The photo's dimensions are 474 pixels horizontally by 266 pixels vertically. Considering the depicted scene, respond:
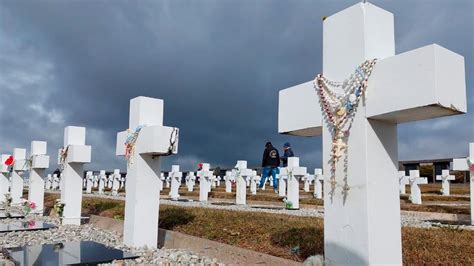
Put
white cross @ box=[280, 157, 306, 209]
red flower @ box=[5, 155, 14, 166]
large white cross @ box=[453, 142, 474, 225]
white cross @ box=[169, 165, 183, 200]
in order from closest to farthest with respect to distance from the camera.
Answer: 1. large white cross @ box=[453, 142, 474, 225]
2. white cross @ box=[280, 157, 306, 209]
3. red flower @ box=[5, 155, 14, 166]
4. white cross @ box=[169, 165, 183, 200]

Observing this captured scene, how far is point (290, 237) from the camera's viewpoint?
21.3 feet

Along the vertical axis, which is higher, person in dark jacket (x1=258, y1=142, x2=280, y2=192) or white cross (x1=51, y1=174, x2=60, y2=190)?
person in dark jacket (x1=258, y1=142, x2=280, y2=192)

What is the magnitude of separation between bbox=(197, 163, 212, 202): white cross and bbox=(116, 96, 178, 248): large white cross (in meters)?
11.7

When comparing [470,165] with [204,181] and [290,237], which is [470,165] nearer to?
[290,237]

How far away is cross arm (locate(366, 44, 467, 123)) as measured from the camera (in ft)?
10.4

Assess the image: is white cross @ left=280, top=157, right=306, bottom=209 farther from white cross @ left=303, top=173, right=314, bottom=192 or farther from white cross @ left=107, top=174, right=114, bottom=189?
white cross @ left=107, top=174, right=114, bottom=189

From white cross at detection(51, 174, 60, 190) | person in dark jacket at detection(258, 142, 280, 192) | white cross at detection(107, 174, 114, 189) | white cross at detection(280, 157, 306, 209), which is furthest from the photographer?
white cross at detection(51, 174, 60, 190)

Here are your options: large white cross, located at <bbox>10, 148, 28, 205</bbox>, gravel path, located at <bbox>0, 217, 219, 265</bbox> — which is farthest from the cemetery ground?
large white cross, located at <bbox>10, 148, 28, 205</bbox>

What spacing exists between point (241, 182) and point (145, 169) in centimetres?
1081

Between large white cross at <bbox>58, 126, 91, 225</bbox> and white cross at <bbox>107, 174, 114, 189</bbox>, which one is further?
white cross at <bbox>107, 174, 114, 189</bbox>

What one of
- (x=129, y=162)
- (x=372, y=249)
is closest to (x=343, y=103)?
(x=372, y=249)

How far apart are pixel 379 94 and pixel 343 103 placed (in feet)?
1.27

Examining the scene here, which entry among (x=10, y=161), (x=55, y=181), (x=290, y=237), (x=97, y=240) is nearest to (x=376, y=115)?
(x=290, y=237)

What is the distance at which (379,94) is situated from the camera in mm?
3586
